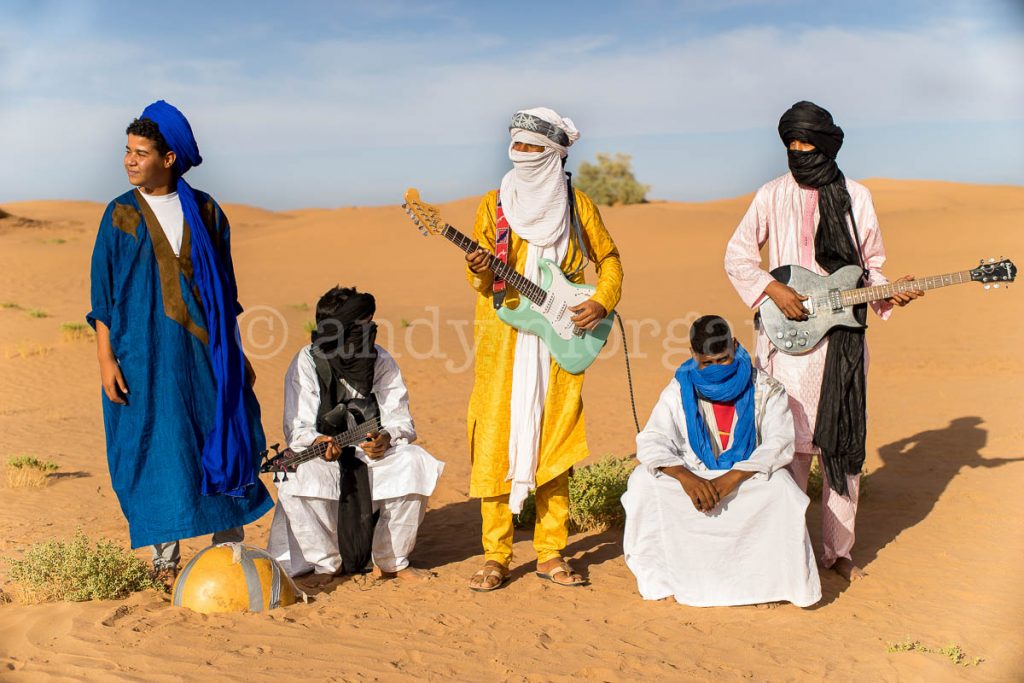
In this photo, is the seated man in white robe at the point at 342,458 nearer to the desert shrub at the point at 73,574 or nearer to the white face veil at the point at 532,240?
the white face veil at the point at 532,240

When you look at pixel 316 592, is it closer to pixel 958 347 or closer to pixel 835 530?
pixel 835 530

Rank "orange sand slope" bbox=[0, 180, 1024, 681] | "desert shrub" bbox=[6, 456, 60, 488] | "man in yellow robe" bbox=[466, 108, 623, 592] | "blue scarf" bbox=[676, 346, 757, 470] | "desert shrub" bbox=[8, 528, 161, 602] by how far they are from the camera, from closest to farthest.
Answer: "orange sand slope" bbox=[0, 180, 1024, 681] < "desert shrub" bbox=[8, 528, 161, 602] < "blue scarf" bbox=[676, 346, 757, 470] < "man in yellow robe" bbox=[466, 108, 623, 592] < "desert shrub" bbox=[6, 456, 60, 488]

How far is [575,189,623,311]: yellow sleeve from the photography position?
19.0 feet

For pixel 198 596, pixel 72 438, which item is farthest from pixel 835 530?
pixel 72 438

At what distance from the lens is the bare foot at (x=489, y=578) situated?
5672mm

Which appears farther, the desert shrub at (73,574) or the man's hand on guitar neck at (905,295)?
the man's hand on guitar neck at (905,295)

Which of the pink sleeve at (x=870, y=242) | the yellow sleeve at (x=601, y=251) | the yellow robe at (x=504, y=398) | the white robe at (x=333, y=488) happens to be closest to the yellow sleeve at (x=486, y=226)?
the yellow robe at (x=504, y=398)

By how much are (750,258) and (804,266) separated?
317 mm

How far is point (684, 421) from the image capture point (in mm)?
5652

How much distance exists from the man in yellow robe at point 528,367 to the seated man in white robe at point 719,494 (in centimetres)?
49

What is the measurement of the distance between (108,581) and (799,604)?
3599 millimetres

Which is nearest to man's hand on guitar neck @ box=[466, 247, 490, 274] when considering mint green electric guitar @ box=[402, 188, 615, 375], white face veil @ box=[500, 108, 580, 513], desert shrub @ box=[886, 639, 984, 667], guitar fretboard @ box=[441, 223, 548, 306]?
guitar fretboard @ box=[441, 223, 548, 306]

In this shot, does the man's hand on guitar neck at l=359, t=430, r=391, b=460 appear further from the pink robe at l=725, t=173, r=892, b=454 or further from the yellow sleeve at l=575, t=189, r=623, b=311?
the pink robe at l=725, t=173, r=892, b=454

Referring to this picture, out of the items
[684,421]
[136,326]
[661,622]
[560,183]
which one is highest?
[560,183]
